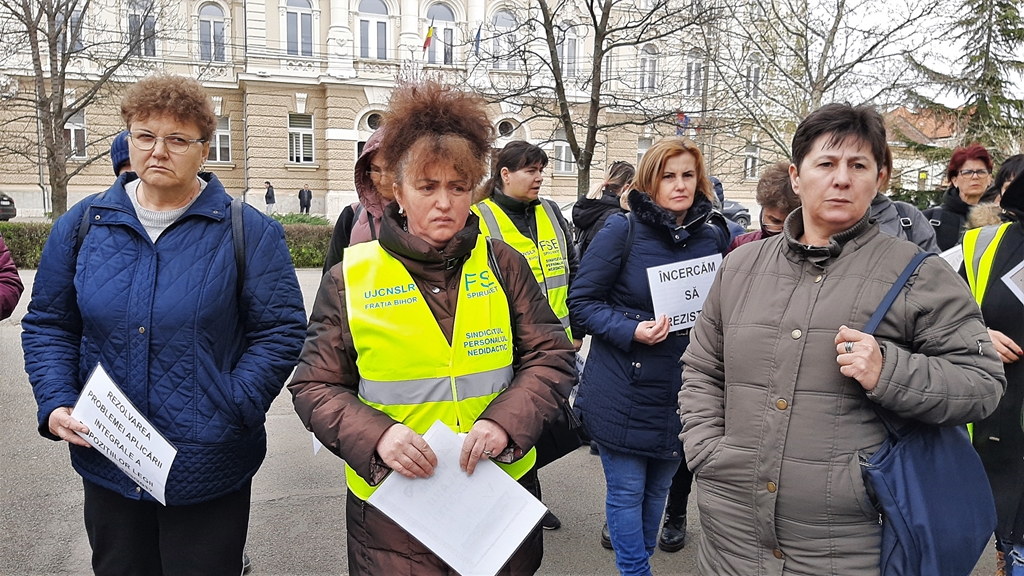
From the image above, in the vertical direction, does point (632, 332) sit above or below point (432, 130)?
below

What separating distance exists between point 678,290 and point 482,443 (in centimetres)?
148

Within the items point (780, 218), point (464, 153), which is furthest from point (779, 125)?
point (464, 153)

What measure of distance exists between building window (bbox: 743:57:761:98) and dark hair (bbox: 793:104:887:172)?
1446 centimetres

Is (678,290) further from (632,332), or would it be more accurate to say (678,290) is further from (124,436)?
(124,436)

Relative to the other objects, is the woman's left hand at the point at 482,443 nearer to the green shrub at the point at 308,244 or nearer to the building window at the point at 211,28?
the green shrub at the point at 308,244

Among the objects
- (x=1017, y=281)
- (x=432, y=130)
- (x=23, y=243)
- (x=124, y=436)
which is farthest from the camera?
(x=23, y=243)

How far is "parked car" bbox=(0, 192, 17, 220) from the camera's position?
23062mm

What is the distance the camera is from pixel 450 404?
2078mm

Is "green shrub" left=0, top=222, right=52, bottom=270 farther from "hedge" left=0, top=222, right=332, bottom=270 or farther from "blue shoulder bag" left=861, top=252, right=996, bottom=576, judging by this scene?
"blue shoulder bag" left=861, top=252, right=996, bottom=576

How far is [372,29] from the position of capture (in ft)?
98.5

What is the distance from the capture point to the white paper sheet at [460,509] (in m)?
1.96

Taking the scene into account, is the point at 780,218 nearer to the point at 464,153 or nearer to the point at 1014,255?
the point at 1014,255

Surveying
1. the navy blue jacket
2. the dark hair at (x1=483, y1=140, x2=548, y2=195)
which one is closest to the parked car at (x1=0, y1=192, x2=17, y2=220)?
the dark hair at (x1=483, y1=140, x2=548, y2=195)

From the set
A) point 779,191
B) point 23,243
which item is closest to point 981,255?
point 779,191
